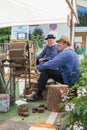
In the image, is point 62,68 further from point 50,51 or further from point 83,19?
point 83,19

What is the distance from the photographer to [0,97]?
16.9 ft

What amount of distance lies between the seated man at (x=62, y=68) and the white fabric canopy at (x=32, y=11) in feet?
2.16

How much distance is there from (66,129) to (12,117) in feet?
6.31

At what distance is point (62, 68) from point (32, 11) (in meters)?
1.22

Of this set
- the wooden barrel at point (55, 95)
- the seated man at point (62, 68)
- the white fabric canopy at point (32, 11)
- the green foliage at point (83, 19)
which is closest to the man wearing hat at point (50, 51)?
the white fabric canopy at point (32, 11)

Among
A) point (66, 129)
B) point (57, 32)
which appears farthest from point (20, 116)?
point (57, 32)

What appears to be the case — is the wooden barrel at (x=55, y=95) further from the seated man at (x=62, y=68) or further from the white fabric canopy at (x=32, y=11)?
the white fabric canopy at (x=32, y=11)

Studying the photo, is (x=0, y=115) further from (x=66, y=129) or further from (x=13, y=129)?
(x=66, y=129)

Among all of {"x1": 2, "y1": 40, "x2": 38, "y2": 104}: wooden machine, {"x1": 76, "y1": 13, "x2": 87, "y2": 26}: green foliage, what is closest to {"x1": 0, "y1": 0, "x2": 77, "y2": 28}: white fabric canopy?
{"x1": 2, "y1": 40, "x2": 38, "y2": 104}: wooden machine

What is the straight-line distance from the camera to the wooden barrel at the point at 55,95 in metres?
5.31

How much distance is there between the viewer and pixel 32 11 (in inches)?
235

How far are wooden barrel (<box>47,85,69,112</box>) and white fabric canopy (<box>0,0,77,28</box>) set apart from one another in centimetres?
152

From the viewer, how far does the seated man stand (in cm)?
563

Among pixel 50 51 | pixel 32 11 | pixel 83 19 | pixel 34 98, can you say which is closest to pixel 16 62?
→ pixel 34 98
